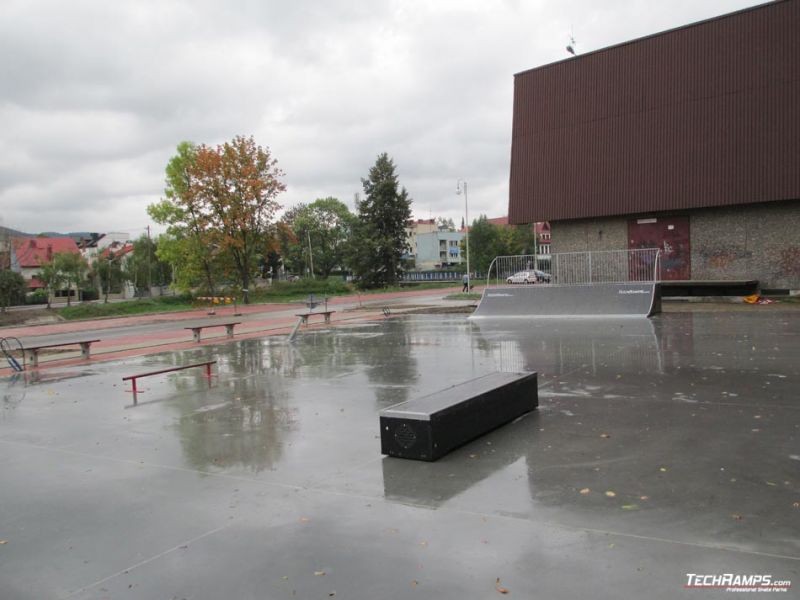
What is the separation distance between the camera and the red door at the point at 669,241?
92.5ft

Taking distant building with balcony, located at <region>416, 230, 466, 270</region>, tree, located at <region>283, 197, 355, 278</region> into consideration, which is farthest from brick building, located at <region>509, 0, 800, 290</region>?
distant building with balcony, located at <region>416, 230, 466, 270</region>

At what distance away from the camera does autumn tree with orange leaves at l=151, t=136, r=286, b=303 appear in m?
46.0

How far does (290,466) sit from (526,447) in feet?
8.10

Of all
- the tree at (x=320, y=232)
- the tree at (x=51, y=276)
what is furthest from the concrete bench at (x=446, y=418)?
the tree at (x=320, y=232)

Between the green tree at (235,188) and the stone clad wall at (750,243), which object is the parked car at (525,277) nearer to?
the stone clad wall at (750,243)

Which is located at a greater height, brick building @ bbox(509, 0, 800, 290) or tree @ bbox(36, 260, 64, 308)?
brick building @ bbox(509, 0, 800, 290)

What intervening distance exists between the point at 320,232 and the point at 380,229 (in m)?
38.3

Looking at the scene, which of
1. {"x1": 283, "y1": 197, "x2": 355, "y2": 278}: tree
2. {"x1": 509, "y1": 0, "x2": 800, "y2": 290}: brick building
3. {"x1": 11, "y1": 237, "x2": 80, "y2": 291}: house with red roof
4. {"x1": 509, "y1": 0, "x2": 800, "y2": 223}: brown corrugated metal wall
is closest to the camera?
{"x1": 509, "y1": 0, "x2": 800, "y2": 223}: brown corrugated metal wall

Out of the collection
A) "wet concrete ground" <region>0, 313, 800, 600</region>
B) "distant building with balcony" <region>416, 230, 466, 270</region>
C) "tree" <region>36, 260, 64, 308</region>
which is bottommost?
"wet concrete ground" <region>0, 313, 800, 600</region>

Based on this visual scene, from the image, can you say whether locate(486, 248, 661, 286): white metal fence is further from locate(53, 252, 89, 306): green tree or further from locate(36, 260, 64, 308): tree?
locate(36, 260, 64, 308): tree

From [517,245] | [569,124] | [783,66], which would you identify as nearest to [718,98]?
[783,66]

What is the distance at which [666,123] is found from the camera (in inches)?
1081

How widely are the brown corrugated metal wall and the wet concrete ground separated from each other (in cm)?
1808

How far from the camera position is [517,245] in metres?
99.2
